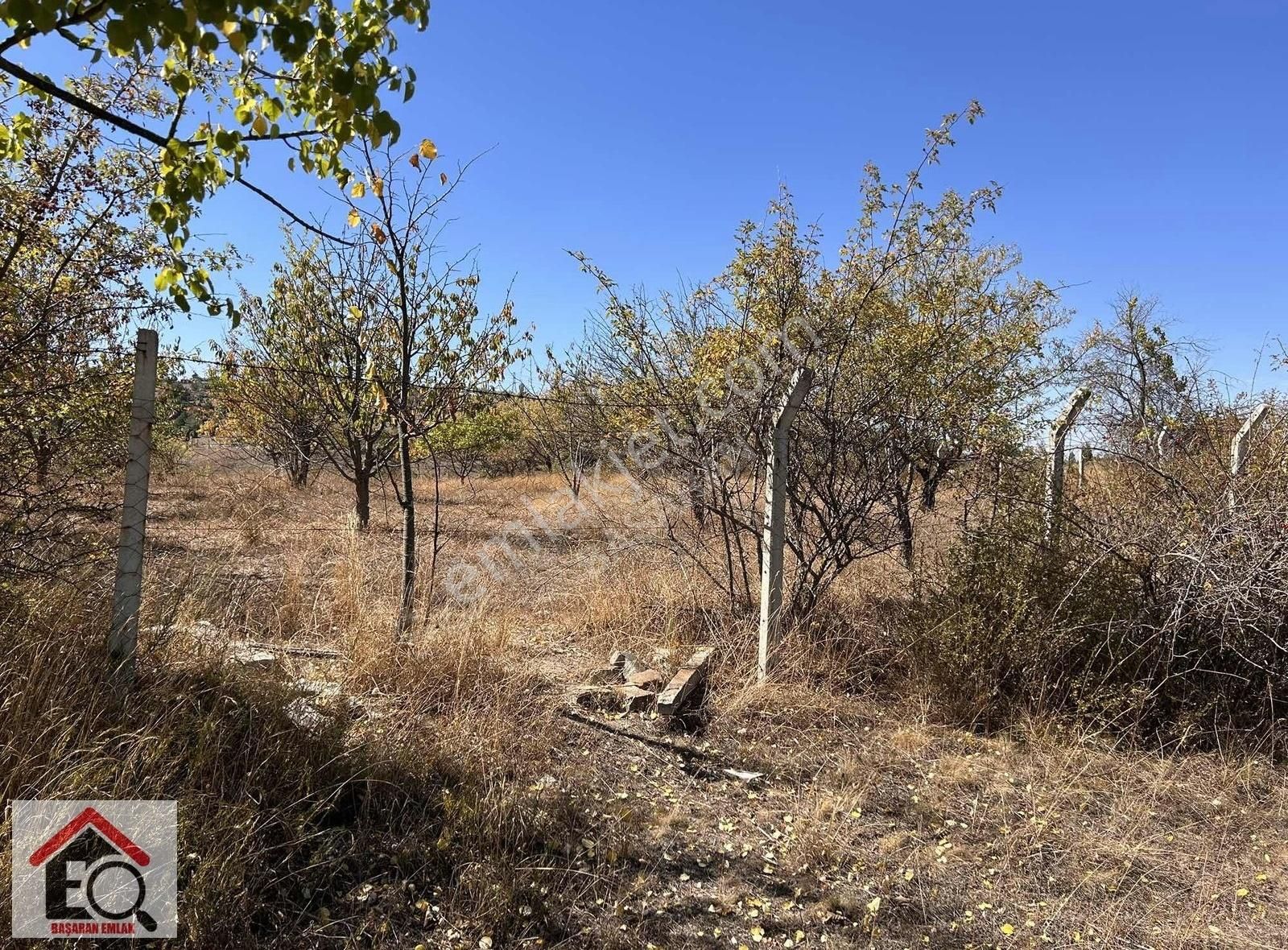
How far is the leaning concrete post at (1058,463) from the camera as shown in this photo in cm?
389

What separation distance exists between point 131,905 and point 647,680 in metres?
2.47

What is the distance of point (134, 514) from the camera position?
2559mm

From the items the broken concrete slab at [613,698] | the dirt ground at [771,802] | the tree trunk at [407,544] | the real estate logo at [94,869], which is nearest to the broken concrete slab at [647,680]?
the broken concrete slab at [613,698]

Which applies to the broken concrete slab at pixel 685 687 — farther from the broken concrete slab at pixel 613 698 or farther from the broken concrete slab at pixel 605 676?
the broken concrete slab at pixel 605 676

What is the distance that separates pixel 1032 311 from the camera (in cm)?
790

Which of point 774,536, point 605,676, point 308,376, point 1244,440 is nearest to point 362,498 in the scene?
point 308,376

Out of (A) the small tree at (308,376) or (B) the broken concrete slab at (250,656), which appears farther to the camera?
(A) the small tree at (308,376)

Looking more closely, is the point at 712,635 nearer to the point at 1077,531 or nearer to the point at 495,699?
the point at 495,699

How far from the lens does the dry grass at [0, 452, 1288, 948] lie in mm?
2084

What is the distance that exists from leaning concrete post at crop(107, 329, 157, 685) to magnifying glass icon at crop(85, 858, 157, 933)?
88cm

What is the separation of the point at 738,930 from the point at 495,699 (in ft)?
5.23

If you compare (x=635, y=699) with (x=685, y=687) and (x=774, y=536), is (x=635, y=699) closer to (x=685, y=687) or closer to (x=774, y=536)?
(x=685, y=687)

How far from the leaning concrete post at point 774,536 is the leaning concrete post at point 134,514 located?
306cm

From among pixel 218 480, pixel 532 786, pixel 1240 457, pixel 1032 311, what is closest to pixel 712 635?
pixel 532 786
